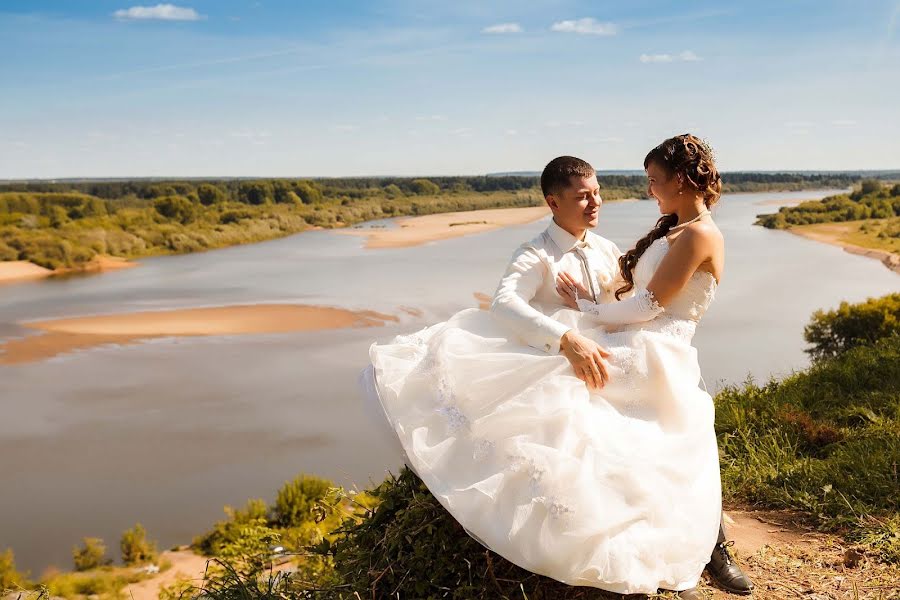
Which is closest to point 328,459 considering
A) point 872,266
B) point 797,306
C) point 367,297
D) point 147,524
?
point 147,524

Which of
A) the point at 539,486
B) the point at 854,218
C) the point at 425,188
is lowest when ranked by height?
the point at 854,218

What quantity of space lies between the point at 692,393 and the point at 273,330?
721 inches

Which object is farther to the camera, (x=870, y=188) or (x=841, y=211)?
(x=870, y=188)

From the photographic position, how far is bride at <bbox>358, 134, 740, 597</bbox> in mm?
2527

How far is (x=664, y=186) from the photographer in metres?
3.01

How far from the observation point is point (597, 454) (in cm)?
262

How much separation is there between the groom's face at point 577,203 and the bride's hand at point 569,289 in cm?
21

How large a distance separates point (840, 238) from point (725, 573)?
3980 centimetres

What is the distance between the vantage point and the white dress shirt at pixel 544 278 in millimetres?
2963

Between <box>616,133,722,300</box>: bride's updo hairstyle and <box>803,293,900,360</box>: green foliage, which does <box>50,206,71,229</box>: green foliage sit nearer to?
<box>803,293,900,360</box>: green foliage

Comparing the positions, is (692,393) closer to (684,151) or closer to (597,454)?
(597,454)

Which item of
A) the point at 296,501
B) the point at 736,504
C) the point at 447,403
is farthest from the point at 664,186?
the point at 296,501

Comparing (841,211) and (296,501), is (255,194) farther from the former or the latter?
(296,501)

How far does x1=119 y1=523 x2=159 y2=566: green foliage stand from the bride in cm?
644
